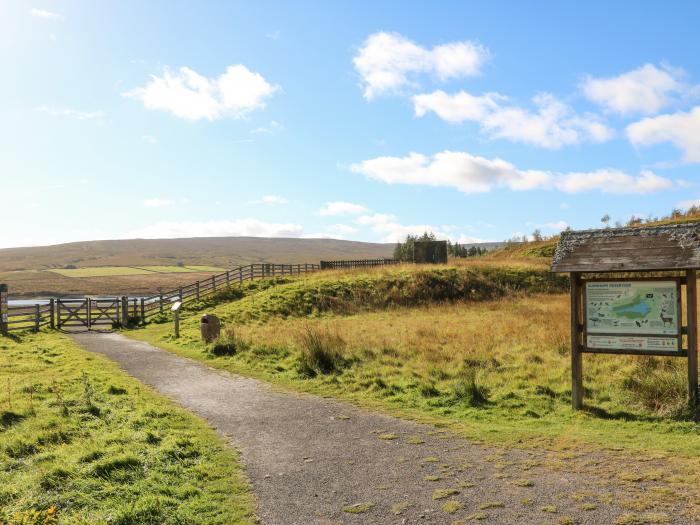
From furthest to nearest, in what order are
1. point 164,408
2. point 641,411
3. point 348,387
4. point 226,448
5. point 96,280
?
point 96,280, point 348,387, point 164,408, point 641,411, point 226,448

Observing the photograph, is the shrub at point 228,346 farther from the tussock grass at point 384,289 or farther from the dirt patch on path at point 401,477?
the tussock grass at point 384,289

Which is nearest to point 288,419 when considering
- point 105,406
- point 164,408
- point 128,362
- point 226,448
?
point 226,448

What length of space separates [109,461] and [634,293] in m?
8.86

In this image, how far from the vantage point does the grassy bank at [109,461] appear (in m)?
5.48

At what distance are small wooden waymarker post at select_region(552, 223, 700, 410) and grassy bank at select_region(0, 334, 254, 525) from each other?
6.64 metres

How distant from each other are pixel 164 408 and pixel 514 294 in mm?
27325

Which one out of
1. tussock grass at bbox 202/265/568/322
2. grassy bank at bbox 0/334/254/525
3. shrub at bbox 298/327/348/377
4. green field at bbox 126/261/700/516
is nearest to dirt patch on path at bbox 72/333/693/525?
grassy bank at bbox 0/334/254/525

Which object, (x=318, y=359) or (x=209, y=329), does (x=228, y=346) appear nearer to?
(x=209, y=329)

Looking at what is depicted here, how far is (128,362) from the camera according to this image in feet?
53.1

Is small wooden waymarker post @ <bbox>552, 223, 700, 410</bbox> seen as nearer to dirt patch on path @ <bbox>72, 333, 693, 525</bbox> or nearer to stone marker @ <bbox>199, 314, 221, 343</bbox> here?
dirt patch on path @ <bbox>72, 333, 693, 525</bbox>

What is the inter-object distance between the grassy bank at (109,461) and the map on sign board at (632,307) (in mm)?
6878

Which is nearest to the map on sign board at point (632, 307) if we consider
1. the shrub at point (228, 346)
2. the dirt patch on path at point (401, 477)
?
the dirt patch on path at point (401, 477)

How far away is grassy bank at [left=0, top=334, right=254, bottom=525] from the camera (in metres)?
5.48

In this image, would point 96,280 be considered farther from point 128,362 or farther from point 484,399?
point 484,399
